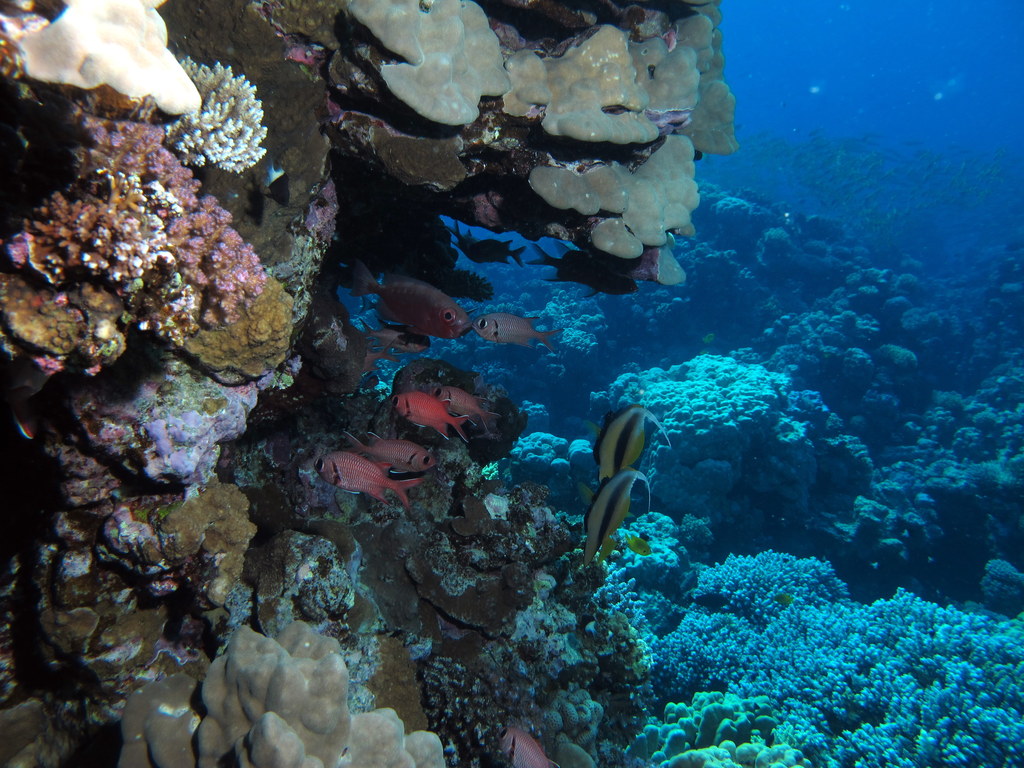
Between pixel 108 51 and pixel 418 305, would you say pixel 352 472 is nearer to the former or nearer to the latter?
pixel 418 305

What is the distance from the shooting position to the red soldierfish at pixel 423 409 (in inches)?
142

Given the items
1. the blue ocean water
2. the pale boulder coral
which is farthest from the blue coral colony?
the blue ocean water

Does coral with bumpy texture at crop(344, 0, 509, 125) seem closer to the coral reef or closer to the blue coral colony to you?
the blue coral colony

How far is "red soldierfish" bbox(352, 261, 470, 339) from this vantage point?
3604mm

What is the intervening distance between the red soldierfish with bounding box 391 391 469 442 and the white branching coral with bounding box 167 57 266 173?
6.02ft

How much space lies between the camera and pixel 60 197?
1324 mm

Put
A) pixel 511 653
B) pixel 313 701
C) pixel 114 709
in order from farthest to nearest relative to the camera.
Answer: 1. pixel 511 653
2. pixel 114 709
3. pixel 313 701

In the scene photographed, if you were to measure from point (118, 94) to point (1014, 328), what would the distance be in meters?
26.5

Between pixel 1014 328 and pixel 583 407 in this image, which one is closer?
pixel 583 407

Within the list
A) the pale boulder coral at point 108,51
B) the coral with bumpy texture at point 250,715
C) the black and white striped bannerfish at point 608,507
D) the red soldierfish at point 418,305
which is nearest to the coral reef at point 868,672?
the black and white striped bannerfish at point 608,507

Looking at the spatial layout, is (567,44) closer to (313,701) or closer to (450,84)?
(450,84)

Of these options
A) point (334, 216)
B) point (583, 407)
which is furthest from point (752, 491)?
point (334, 216)

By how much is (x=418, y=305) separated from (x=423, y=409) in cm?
80

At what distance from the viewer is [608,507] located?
3.42 metres
